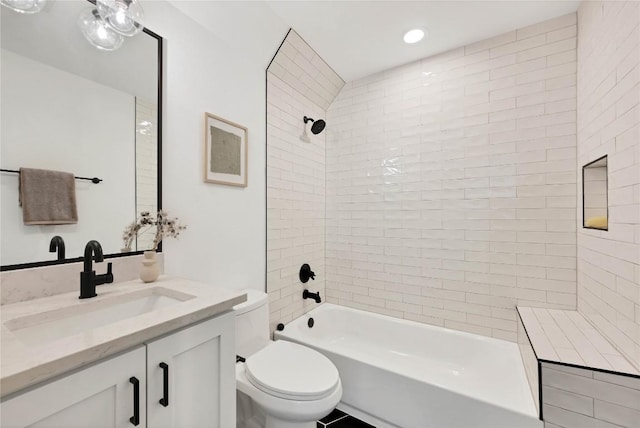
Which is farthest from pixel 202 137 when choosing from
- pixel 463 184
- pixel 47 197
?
pixel 463 184

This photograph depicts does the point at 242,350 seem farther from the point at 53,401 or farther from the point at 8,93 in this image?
the point at 8,93

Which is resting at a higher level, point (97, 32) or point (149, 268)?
point (97, 32)

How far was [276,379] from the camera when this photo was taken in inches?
53.0

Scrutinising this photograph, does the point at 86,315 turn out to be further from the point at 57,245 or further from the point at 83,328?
the point at 57,245

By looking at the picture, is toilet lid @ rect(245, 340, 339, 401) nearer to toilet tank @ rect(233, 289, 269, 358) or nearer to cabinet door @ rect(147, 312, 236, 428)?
toilet tank @ rect(233, 289, 269, 358)

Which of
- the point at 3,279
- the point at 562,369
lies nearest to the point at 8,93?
the point at 3,279

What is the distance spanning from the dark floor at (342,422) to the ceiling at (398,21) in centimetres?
265

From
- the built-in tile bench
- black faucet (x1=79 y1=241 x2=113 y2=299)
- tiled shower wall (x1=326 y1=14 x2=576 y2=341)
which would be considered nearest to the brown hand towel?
black faucet (x1=79 y1=241 x2=113 y2=299)

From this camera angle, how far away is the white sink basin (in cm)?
85

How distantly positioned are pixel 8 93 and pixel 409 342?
2.70 m

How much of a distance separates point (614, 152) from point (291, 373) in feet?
6.38

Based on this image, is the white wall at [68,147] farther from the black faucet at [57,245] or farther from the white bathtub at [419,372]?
the white bathtub at [419,372]

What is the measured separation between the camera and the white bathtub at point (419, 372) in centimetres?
143

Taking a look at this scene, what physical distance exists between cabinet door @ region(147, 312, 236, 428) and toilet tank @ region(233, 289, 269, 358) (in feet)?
1.45
